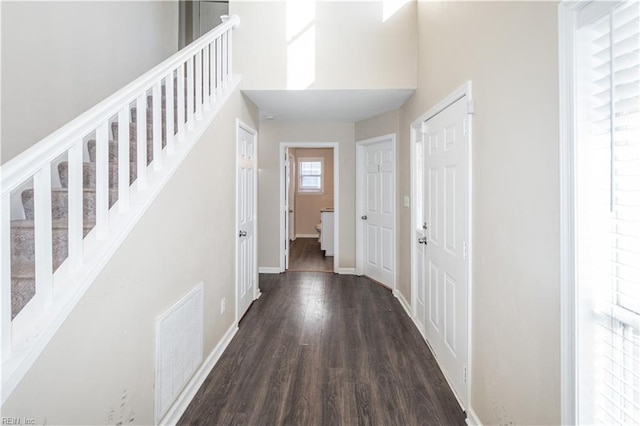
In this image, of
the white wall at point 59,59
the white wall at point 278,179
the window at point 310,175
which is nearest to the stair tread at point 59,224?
the white wall at point 59,59

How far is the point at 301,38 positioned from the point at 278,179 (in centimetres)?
242

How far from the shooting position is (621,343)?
0.99m

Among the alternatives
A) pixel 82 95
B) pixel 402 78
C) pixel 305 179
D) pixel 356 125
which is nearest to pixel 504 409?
pixel 402 78

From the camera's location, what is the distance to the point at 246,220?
3666mm

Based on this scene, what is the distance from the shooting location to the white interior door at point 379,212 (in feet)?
14.5

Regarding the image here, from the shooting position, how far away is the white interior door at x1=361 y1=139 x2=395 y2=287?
174 inches

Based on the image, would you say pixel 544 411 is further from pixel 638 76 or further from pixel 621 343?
pixel 638 76

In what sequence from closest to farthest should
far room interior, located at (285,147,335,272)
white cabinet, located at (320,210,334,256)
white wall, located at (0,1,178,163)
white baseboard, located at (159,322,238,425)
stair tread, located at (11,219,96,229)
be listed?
stair tread, located at (11,219,96,229), white baseboard, located at (159,322,238,425), white wall, located at (0,1,178,163), white cabinet, located at (320,210,334,256), far room interior, located at (285,147,335,272)

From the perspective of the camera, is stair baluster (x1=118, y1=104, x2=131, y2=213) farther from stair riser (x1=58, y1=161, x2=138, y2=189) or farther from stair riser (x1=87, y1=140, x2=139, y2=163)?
stair riser (x1=87, y1=140, x2=139, y2=163)

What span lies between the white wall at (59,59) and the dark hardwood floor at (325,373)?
2.05m

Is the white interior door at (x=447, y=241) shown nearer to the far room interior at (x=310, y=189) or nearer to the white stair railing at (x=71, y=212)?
the white stair railing at (x=71, y=212)

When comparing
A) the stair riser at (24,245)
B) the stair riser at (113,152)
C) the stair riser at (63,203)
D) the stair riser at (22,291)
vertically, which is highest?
the stair riser at (113,152)

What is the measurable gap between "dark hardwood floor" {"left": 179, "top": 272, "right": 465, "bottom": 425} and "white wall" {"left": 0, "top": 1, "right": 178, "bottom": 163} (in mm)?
2054

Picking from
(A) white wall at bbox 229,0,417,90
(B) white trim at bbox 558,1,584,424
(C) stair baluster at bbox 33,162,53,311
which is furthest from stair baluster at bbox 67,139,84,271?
(A) white wall at bbox 229,0,417,90
